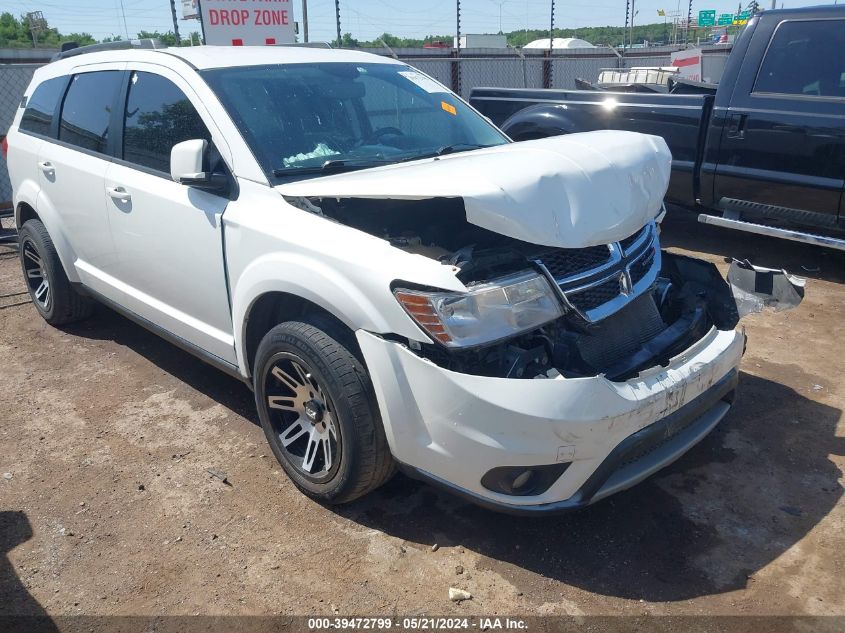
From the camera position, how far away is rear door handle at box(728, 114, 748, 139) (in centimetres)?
585

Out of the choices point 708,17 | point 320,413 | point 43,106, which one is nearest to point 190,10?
point 43,106

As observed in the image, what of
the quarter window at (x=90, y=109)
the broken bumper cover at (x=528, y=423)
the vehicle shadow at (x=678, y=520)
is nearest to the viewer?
the broken bumper cover at (x=528, y=423)

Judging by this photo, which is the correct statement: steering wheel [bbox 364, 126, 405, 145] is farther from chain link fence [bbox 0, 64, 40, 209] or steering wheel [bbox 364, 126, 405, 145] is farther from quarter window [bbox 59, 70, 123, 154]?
chain link fence [bbox 0, 64, 40, 209]

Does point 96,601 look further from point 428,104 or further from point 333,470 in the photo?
point 428,104

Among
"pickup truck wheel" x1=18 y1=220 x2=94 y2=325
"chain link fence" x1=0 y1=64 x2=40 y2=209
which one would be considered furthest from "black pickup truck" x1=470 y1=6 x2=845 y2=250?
"chain link fence" x1=0 y1=64 x2=40 y2=209

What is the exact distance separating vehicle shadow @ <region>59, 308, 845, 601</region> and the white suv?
298mm

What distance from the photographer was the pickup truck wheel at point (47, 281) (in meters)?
4.99

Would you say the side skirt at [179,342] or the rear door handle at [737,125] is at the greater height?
the rear door handle at [737,125]

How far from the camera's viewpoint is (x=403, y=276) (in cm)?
256

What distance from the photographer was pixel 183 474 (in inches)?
138

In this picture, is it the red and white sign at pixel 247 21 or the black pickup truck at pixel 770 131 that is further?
the red and white sign at pixel 247 21

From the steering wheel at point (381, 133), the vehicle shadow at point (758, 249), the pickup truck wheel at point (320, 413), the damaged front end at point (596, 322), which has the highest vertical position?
the steering wheel at point (381, 133)

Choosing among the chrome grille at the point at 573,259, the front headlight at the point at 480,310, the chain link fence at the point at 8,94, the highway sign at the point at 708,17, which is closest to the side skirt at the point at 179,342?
the front headlight at the point at 480,310

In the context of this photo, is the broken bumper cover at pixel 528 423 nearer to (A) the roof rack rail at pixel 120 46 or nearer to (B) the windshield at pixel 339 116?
(B) the windshield at pixel 339 116
